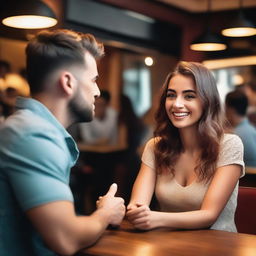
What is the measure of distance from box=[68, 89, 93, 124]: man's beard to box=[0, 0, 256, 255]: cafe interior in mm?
2244

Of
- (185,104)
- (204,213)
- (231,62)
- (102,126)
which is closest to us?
(204,213)

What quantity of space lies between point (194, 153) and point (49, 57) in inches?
42.2

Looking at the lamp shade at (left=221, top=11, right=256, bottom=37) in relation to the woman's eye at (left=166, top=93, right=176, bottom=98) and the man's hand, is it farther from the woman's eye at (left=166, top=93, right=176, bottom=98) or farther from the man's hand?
the man's hand

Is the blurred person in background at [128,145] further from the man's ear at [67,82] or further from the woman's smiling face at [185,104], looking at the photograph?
the man's ear at [67,82]

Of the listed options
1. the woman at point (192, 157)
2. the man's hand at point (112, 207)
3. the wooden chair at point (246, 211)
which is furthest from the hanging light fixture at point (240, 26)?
the man's hand at point (112, 207)

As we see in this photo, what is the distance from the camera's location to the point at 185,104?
2.39 metres

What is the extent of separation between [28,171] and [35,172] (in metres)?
0.02

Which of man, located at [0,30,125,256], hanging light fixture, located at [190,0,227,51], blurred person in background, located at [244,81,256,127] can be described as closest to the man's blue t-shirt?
man, located at [0,30,125,256]

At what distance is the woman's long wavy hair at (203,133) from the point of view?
7.63 feet

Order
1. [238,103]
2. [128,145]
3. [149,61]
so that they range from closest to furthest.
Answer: [238,103], [128,145], [149,61]

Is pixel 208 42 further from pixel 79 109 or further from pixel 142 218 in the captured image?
pixel 79 109

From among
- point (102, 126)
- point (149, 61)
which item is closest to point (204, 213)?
point (102, 126)

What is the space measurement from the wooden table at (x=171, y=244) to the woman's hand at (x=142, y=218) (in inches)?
1.2

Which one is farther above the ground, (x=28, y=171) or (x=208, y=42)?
(x=208, y=42)
